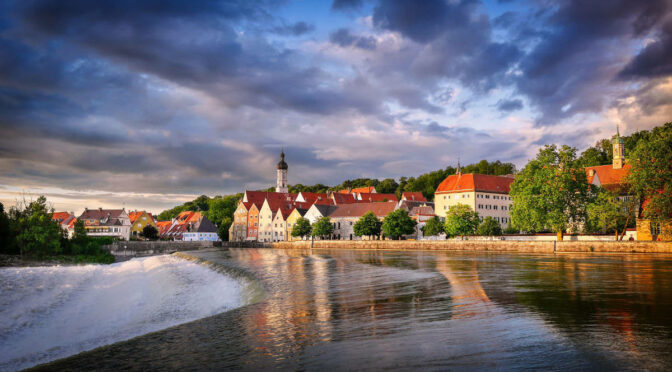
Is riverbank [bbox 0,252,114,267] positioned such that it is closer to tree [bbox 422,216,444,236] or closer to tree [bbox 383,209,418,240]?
tree [bbox 383,209,418,240]

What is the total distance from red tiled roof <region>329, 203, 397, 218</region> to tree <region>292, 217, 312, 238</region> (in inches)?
299

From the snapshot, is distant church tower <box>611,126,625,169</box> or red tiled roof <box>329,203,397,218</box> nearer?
distant church tower <box>611,126,625,169</box>

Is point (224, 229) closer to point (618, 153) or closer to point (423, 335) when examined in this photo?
point (618, 153)

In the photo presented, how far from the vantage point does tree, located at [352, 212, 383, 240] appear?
307ft

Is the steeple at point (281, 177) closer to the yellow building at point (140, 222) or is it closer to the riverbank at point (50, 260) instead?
the yellow building at point (140, 222)

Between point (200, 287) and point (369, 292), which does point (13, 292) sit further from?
point (369, 292)

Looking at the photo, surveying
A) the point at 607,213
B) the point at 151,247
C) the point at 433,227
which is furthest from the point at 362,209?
the point at 607,213

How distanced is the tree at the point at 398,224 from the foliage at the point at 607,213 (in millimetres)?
33273

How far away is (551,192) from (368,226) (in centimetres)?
4126

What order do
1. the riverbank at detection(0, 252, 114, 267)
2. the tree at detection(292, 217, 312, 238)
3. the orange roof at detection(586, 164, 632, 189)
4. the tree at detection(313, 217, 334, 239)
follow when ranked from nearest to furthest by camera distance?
the riverbank at detection(0, 252, 114, 267) < the orange roof at detection(586, 164, 632, 189) < the tree at detection(313, 217, 334, 239) < the tree at detection(292, 217, 312, 238)

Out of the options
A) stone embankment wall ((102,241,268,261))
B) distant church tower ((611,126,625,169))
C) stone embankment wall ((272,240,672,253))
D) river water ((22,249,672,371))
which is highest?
distant church tower ((611,126,625,169))

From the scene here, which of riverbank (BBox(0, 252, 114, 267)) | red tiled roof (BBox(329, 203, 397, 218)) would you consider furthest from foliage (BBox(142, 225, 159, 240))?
riverbank (BBox(0, 252, 114, 267))

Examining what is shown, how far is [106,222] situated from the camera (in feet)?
400

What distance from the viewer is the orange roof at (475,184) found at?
105 m
